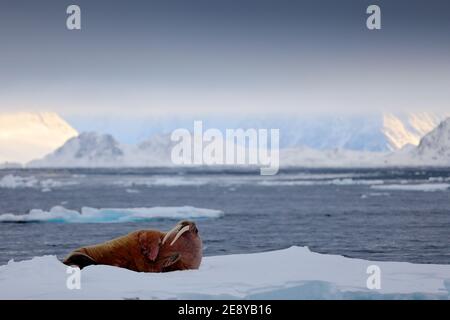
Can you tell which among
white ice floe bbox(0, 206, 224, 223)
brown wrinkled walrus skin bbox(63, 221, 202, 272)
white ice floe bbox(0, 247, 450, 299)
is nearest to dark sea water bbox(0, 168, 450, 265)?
white ice floe bbox(0, 206, 224, 223)

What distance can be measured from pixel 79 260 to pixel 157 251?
103 cm

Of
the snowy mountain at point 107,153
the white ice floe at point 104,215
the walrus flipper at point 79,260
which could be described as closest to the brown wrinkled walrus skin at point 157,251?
the walrus flipper at point 79,260

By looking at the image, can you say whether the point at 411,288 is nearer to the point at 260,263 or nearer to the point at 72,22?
the point at 260,263

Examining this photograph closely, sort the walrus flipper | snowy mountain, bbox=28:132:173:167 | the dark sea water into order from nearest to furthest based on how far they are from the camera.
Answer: the walrus flipper < the dark sea water < snowy mountain, bbox=28:132:173:167

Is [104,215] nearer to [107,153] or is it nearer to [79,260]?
[79,260]

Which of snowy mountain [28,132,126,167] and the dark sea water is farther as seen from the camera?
snowy mountain [28,132,126,167]

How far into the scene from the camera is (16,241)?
689 inches

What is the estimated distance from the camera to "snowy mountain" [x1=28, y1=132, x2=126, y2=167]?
66812mm

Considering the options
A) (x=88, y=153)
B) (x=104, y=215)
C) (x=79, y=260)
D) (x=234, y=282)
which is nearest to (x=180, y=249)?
(x=234, y=282)

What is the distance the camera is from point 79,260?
909cm

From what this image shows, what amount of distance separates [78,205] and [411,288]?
1001 inches

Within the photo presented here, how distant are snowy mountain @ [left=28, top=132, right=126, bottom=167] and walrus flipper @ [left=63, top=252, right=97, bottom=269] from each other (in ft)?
182

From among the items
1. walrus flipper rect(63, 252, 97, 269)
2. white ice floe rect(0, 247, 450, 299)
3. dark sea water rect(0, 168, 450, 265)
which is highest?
walrus flipper rect(63, 252, 97, 269)

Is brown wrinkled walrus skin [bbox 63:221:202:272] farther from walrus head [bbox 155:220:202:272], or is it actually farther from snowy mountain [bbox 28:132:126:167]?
snowy mountain [bbox 28:132:126:167]
